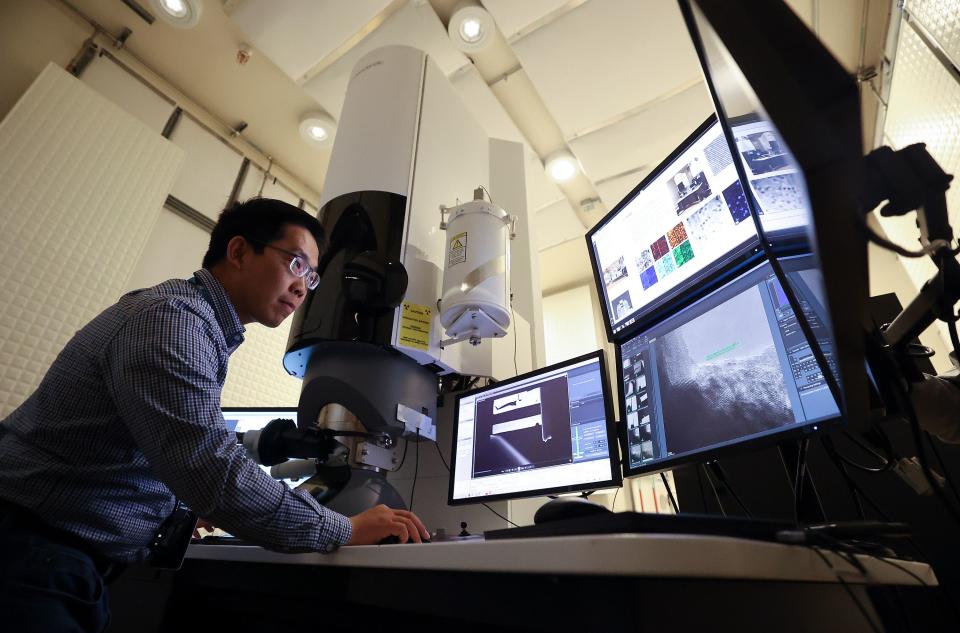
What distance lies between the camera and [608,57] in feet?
7.55

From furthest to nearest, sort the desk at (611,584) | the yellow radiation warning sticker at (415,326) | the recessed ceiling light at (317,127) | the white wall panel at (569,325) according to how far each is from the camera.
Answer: the white wall panel at (569,325) < the recessed ceiling light at (317,127) < the yellow radiation warning sticker at (415,326) < the desk at (611,584)

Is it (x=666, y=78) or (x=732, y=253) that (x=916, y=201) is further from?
(x=666, y=78)

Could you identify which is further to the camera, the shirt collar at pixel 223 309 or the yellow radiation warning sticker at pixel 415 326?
the yellow radiation warning sticker at pixel 415 326

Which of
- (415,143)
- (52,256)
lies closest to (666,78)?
(415,143)

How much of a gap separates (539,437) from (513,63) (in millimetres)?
2208

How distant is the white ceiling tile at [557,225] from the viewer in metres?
3.45

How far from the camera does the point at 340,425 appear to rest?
3.59 ft

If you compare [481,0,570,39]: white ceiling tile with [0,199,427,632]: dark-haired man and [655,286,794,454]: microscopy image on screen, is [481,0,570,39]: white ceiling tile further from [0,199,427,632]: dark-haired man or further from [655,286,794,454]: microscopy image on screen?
[0,199,427,632]: dark-haired man

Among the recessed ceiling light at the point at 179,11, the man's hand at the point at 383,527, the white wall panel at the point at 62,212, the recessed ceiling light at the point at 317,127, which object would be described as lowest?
the man's hand at the point at 383,527

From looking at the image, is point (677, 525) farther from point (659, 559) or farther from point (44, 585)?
point (44, 585)

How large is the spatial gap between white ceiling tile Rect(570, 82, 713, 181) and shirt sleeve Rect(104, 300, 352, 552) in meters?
2.61

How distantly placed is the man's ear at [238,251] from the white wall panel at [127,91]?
1.94m

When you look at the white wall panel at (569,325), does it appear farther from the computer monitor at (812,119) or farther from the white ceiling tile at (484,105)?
the computer monitor at (812,119)

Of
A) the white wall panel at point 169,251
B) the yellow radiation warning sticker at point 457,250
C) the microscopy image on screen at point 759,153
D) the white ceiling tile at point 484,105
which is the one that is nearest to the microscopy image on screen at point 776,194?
the microscopy image on screen at point 759,153
